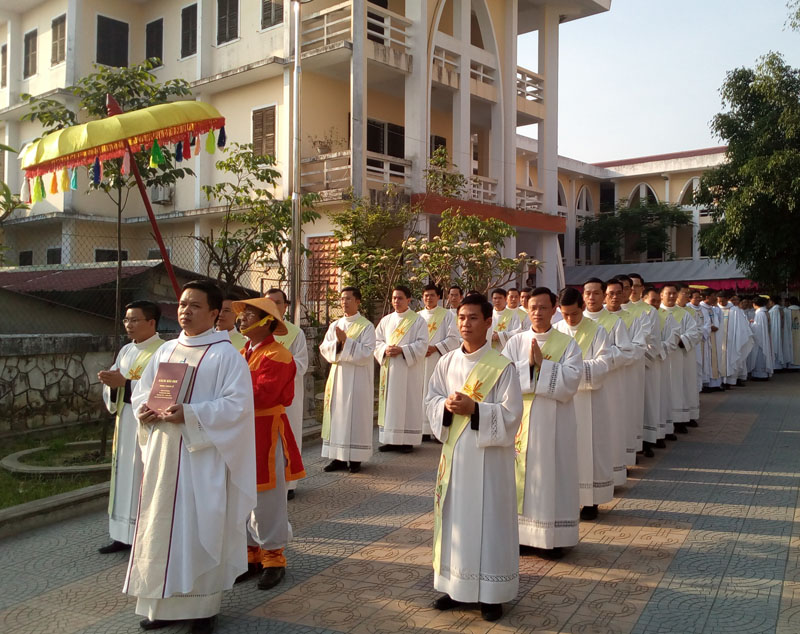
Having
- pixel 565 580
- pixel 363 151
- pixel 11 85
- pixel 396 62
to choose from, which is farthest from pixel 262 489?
pixel 11 85

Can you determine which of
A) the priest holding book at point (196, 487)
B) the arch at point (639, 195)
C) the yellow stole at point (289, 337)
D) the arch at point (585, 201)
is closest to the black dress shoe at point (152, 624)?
the priest holding book at point (196, 487)

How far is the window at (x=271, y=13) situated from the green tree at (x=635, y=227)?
19059 mm

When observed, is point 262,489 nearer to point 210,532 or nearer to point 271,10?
point 210,532

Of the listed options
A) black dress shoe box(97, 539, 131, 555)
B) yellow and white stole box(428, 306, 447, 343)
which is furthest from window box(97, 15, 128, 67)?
black dress shoe box(97, 539, 131, 555)

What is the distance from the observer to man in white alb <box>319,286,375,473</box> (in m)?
8.28

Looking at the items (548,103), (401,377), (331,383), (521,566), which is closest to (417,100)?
(548,103)

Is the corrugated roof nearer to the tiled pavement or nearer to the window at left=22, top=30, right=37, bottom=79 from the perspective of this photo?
the tiled pavement

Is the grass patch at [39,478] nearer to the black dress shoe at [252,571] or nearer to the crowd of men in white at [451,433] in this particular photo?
the crowd of men in white at [451,433]

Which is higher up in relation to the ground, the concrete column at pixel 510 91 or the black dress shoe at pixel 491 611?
the concrete column at pixel 510 91

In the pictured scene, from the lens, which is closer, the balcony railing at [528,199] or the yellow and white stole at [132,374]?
the yellow and white stole at [132,374]

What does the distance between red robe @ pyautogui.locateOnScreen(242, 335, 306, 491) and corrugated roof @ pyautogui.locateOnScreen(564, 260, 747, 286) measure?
22047 mm

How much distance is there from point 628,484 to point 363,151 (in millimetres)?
11042

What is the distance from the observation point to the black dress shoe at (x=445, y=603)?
4492mm

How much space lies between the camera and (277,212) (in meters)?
13.2
